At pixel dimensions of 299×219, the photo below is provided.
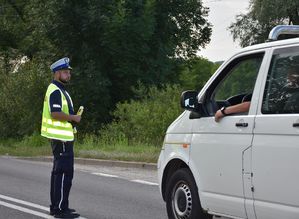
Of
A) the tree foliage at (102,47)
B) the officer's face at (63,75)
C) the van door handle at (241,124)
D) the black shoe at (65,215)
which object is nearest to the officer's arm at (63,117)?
the officer's face at (63,75)

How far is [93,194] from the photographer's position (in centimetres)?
1057

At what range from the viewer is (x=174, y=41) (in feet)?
109

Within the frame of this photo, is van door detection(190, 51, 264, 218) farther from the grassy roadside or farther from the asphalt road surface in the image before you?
the grassy roadside

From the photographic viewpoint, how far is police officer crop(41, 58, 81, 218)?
7691mm

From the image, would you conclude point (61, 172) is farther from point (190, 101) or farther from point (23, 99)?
point (23, 99)

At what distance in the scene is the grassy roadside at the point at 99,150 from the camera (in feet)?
55.2

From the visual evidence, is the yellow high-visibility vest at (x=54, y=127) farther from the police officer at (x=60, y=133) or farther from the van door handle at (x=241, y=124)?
the van door handle at (x=241, y=124)

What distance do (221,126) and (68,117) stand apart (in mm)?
2411

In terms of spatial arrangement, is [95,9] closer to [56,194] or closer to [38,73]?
[38,73]

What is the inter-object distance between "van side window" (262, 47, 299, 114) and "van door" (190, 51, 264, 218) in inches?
7.4

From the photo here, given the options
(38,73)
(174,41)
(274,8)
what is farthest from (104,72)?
(274,8)

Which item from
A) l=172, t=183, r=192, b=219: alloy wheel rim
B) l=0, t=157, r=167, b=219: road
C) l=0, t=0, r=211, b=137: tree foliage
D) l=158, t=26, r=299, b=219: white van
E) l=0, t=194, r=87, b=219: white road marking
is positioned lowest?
l=0, t=157, r=167, b=219: road

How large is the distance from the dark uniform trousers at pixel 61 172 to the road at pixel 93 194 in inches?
15.6

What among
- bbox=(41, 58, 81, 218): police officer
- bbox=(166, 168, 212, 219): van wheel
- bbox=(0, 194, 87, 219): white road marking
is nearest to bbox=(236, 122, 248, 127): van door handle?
bbox=(166, 168, 212, 219): van wheel
